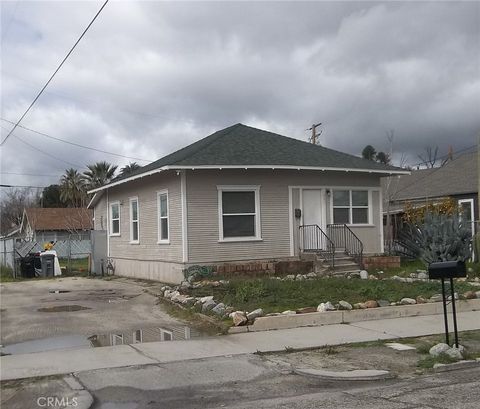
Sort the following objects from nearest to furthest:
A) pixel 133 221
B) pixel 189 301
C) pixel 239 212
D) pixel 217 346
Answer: pixel 217 346 → pixel 189 301 → pixel 239 212 → pixel 133 221

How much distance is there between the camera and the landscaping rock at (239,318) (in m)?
10.5

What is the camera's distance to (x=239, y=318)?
416 inches

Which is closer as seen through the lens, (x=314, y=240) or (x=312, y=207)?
(x=314, y=240)

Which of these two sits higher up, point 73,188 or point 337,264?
point 73,188

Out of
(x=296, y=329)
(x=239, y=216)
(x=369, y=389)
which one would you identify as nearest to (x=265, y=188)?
(x=239, y=216)

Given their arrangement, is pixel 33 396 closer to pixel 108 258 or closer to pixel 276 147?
pixel 276 147

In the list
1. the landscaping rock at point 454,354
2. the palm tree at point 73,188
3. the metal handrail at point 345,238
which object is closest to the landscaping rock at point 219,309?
the landscaping rock at point 454,354

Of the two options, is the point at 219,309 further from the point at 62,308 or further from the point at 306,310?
the point at 62,308

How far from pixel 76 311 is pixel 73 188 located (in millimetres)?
54281

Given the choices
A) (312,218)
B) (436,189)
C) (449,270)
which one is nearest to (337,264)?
(312,218)

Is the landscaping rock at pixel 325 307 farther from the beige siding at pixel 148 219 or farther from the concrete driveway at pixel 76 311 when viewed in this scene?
the beige siding at pixel 148 219

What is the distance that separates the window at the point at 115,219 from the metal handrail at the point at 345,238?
9482 mm

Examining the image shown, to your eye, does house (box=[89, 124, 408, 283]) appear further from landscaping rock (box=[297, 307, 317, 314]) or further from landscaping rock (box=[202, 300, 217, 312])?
landscaping rock (box=[297, 307, 317, 314])

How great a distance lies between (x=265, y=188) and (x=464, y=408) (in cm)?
1305
